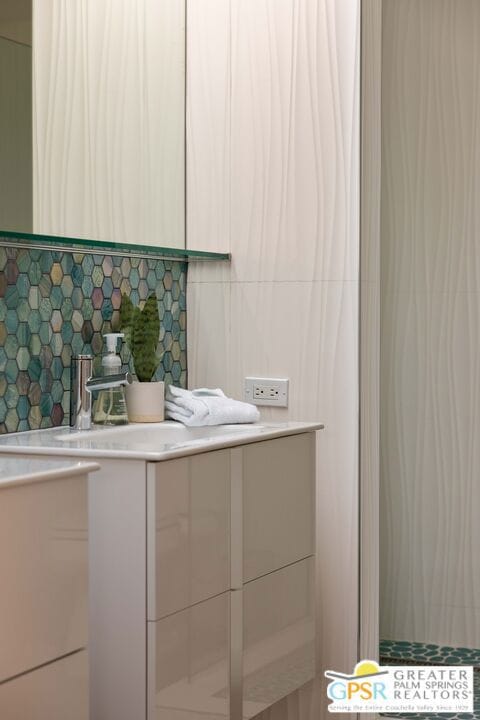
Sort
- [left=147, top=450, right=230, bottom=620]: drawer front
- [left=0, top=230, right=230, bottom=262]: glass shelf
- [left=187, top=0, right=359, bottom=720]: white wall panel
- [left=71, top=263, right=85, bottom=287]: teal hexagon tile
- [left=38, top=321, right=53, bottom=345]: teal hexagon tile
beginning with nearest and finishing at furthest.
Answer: [left=147, top=450, right=230, bottom=620]: drawer front < [left=0, top=230, right=230, bottom=262]: glass shelf < [left=38, top=321, right=53, bottom=345]: teal hexagon tile < [left=71, top=263, right=85, bottom=287]: teal hexagon tile < [left=187, top=0, right=359, bottom=720]: white wall panel

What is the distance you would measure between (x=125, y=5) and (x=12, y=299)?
0.82 metres

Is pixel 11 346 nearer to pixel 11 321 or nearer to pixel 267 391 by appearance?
pixel 11 321

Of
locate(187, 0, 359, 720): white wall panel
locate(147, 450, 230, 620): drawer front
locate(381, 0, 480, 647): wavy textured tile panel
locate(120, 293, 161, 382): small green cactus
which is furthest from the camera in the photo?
locate(381, 0, 480, 647): wavy textured tile panel

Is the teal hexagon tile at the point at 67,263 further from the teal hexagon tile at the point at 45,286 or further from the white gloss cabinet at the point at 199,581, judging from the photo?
the white gloss cabinet at the point at 199,581

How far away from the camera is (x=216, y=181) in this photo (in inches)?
106

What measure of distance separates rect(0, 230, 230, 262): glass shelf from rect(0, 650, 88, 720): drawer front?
2.69 feet

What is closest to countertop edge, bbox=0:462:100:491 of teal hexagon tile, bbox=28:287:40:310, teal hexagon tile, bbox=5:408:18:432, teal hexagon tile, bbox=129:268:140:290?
teal hexagon tile, bbox=5:408:18:432

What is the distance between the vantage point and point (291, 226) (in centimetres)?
262

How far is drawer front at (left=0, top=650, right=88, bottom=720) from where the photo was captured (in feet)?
5.10

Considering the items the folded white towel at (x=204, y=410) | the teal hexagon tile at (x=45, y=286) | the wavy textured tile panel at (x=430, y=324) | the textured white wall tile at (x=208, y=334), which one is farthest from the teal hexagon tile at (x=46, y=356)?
the wavy textured tile panel at (x=430, y=324)

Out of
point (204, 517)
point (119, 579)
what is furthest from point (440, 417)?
point (119, 579)

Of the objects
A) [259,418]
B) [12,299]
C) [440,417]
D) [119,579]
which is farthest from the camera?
[440,417]

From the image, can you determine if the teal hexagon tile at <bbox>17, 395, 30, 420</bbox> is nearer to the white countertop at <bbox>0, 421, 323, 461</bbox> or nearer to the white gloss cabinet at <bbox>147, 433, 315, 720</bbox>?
the white countertop at <bbox>0, 421, 323, 461</bbox>

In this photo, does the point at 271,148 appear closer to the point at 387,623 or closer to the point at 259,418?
the point at 259,418
